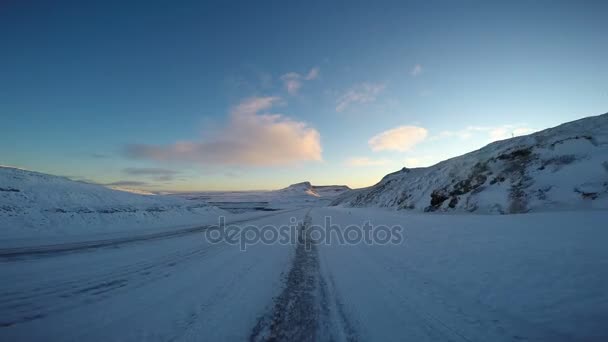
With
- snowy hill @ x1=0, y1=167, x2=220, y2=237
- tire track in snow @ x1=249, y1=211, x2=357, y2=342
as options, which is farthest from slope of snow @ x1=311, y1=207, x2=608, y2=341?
snowy hill @ x1=0, y1=167, x2=220, y2=237

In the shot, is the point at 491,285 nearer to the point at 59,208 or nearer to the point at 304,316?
the point at 304,316

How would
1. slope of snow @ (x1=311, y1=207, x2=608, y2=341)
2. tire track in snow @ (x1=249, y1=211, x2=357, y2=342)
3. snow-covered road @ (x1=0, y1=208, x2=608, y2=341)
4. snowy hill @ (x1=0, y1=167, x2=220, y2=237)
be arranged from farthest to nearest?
snowy hill @ (x1=0, y1=167, x2=220, y2=237), slope of snow @ (x1=311, y1=207, x2=608, y2=341), snow-covered road @ (x1=0, y1=208, x2=608, y2=341), tire track in snow @ (x1=249, y1=211, x2=357, y2=342)

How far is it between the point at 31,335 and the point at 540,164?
1948cm

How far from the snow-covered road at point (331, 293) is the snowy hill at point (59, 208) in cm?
882

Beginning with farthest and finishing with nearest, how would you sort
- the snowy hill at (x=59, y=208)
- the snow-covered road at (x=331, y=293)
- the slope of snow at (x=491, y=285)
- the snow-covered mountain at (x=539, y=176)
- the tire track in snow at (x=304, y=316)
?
the snowy hill at (x=59, y=208)
the snow-covered mountain at (x=539, y=176)
the slope of snow at (x=491, y=285)
the snow-covered road at (x=331, y=293)
the tire track in snow at (x=304, y=316)

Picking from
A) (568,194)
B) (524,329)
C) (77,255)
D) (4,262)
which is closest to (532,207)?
(568,194)

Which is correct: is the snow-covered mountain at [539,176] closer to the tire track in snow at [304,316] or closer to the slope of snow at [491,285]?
the slope of snow at [491,285]

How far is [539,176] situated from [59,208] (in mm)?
28396

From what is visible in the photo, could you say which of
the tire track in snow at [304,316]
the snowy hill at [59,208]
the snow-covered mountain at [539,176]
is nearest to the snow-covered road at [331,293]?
the tire track in snow at [304,316]

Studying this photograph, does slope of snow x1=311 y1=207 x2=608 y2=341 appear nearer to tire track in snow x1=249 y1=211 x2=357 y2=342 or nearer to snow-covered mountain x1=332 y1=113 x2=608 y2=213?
tire track in snow x1=249 y1=211 x2=357 y2=342

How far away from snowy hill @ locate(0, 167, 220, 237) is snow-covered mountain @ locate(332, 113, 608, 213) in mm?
23467

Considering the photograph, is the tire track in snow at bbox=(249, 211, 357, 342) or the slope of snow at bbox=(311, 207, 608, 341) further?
the slope of snow at bbox=(311, 207, 608, 341)

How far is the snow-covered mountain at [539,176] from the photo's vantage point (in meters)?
9.96

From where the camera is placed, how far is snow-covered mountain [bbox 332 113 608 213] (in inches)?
392
